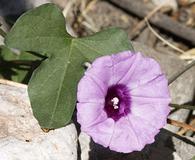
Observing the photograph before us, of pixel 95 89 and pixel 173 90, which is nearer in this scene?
pixel 95 89

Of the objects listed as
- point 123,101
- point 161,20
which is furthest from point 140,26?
point 123,101

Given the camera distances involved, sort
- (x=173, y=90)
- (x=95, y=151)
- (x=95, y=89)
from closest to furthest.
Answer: (x=95, y=89), (x=95, y=151), (x=173, y=90)

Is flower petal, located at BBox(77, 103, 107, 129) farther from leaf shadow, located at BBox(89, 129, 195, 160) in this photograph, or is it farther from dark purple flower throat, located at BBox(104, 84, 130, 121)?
leaf shadow, located at BBox(89, 129, 195, 160)

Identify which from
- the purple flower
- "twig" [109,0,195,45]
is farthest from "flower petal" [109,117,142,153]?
"twig" [109,0,195,45]

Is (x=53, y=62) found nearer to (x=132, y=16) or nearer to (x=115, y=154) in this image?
(x=115, y=154)

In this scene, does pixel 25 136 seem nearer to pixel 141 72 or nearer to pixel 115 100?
pixel 115 100

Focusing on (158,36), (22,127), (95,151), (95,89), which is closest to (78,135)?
(95,151)
